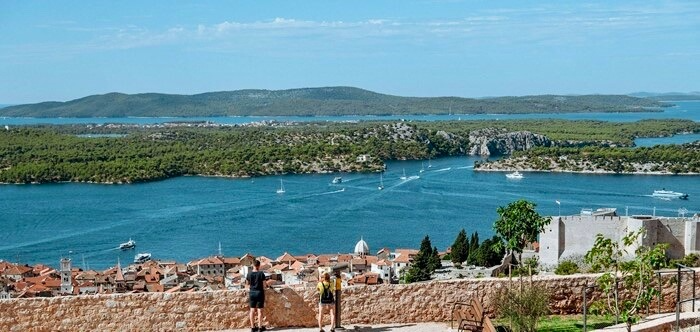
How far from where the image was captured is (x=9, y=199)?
6906 cm

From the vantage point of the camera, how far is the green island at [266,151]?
86.6m

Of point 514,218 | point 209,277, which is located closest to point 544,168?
point 209,277

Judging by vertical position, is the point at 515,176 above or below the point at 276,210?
above

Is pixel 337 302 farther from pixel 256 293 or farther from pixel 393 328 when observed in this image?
pixel 256 293

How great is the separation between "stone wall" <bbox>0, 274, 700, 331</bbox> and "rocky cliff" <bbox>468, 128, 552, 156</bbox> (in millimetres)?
108826

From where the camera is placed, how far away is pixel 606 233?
21547 millimetres

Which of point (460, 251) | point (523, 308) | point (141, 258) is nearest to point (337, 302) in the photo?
point (523, 308)

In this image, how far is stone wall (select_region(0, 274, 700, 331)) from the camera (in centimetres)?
755

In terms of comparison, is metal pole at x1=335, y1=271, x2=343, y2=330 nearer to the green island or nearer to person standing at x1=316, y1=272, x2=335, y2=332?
person standing at x1=316, y1=272, x2=335, y2=332

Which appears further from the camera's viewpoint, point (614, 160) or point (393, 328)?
point (614, 160)

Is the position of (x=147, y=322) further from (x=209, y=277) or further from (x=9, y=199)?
(x=9, y=199)

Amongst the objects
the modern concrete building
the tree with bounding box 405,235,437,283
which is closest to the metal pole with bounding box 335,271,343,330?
the modern concrete building

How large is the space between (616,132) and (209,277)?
4256 inches

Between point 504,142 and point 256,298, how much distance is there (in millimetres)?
113753
